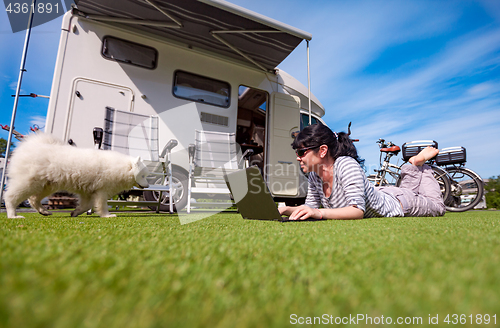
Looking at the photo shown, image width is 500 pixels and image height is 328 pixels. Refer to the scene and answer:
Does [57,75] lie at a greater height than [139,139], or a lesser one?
greater

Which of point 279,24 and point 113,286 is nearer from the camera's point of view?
point 113,286

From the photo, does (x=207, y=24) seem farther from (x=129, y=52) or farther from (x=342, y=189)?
(x=342, y=189)

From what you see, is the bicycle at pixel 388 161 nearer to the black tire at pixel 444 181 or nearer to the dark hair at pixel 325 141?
the black tire at pixel 444 181

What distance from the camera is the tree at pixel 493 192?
615cm

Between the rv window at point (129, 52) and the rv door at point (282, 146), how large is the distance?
2175 millimetres

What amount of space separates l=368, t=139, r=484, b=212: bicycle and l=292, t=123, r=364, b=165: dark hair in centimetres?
264

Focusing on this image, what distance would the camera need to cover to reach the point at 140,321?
32cm

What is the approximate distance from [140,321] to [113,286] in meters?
0.15

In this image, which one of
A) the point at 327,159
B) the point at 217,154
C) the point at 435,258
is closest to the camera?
the point at 435,258

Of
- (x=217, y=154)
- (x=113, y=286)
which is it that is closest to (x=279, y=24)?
(x=217, y=154)

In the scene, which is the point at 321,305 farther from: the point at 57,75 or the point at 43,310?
the point at 57,75

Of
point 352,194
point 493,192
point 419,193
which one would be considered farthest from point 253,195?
point 493,192

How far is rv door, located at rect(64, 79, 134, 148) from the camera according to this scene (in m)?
3.30

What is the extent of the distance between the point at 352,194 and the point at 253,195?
74 cm
